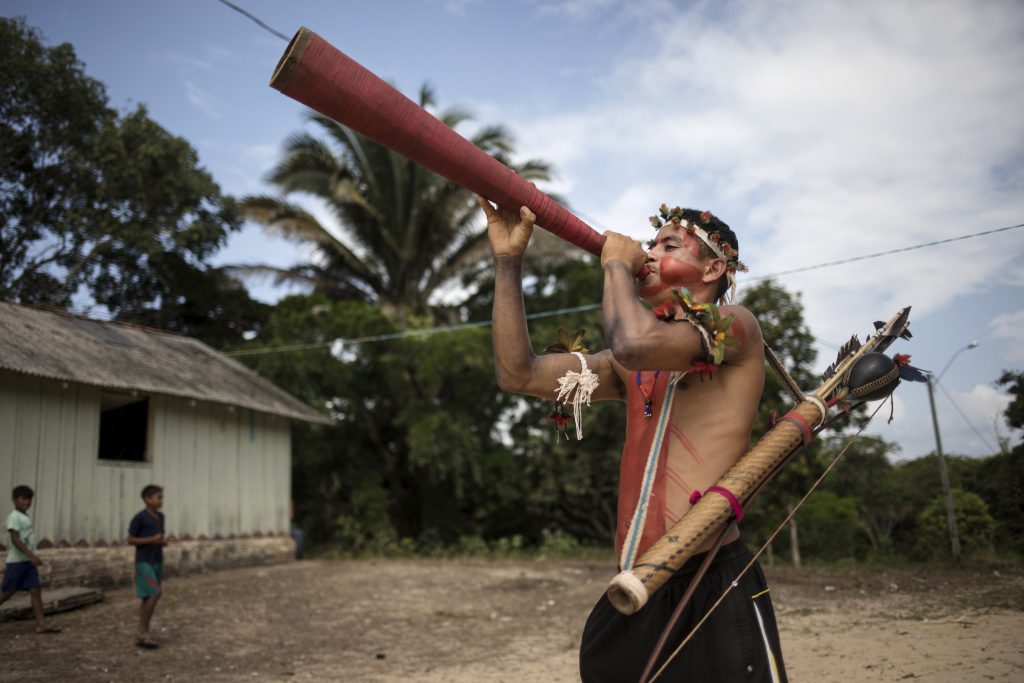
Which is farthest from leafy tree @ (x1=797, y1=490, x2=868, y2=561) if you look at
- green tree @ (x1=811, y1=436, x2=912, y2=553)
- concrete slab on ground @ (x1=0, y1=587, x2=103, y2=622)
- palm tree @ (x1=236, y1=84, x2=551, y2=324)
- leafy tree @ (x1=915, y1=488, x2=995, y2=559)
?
concrete slab on ground @ (x1=0, y1=587, x2=103, y2=622)

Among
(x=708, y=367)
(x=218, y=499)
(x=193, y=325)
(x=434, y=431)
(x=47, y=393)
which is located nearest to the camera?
(x=708, y=367)

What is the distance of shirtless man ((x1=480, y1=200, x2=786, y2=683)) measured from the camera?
2.09m

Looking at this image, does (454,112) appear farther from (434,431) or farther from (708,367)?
(708,367)

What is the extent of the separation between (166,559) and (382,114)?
11.7 meters

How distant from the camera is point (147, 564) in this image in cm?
752

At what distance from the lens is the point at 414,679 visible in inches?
252

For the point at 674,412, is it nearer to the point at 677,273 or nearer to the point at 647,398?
the point at 647,398

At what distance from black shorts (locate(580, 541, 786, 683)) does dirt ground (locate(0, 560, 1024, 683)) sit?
3988 millimetres

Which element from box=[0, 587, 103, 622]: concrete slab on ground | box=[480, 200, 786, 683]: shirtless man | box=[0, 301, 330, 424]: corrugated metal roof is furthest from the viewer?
box=[0, 301, 330, 424]: corrugated metal roof

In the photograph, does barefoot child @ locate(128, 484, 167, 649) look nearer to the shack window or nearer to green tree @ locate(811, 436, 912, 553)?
the shack window

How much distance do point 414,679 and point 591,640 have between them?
4635mm

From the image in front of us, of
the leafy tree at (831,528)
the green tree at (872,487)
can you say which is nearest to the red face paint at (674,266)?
the green tree at (872,487)

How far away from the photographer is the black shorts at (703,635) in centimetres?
212

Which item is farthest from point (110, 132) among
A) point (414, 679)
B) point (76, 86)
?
point (414, 679)
